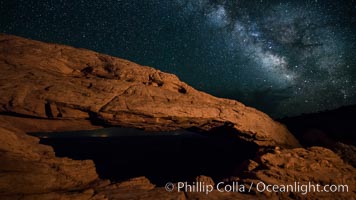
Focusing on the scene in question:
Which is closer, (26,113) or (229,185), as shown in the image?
(26,113)

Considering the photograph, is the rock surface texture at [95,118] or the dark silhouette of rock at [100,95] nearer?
the rock surface texture at [95,118]

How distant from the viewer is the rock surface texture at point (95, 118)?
5.77m

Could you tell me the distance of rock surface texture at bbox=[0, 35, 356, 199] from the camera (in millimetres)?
5773

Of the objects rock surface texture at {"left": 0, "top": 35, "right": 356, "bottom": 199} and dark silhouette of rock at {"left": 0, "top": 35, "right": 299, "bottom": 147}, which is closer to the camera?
rock surface texture at {"left": 0, "top": 35, "right": 356, "bottom": 199}

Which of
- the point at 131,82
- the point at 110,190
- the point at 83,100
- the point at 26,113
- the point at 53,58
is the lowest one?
the point at 110,190

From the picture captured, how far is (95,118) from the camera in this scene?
24.4ft

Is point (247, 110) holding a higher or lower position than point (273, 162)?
higher

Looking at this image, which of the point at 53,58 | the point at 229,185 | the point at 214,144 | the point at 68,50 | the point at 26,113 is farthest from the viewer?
the point at 214,144

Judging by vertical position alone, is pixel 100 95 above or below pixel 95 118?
above

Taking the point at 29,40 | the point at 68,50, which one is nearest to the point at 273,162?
the point at 68,50

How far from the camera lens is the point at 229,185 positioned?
23.0ft

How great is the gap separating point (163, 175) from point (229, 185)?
22.2 feet

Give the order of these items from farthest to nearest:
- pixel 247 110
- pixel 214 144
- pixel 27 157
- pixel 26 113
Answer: pixel 214 144 < pixel 247 110 < pixel 26 113 < pixel 27 157

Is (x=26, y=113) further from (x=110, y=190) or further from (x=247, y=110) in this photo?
(x=247, y=110)
